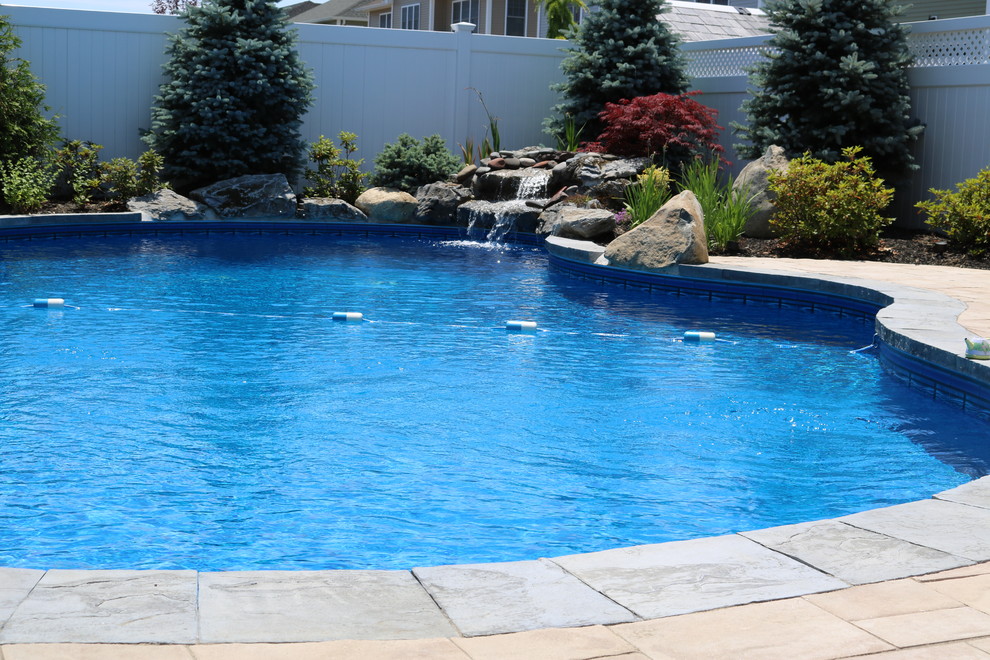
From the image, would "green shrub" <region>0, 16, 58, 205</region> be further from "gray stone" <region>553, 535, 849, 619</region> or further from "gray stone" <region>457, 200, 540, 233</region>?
"gray stone" <region>553, 535, 849, 619</region>

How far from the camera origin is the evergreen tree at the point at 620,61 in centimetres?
1547

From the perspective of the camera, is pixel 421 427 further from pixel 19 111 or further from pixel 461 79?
pixel 461 79

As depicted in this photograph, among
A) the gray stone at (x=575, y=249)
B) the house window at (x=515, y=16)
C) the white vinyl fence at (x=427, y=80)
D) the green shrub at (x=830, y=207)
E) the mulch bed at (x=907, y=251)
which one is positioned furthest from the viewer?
the house window at (x=515, y=16)

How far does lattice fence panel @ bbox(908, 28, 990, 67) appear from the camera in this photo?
1175 cm

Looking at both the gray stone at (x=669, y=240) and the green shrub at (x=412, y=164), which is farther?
the green shrub at (x=412, y=164)

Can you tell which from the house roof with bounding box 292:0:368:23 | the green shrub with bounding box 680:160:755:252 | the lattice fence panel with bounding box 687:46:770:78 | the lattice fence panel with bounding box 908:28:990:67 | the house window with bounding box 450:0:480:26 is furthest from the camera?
the house roof with bounding box 292:0:368:23

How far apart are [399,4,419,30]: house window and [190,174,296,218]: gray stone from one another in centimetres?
1615

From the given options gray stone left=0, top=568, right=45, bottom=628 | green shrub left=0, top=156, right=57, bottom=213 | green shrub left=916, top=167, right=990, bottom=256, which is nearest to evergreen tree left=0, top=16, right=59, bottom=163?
green shrub left=0, top=156, right=57, bottom=213

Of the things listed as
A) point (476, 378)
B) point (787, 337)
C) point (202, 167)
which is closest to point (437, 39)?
point (202, 167)

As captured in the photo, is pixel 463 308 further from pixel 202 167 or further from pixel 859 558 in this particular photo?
pixel 202 167

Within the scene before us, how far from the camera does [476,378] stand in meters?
6.54

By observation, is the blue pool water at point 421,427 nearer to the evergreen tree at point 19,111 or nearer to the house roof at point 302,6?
the evergreen tree at point 19,111

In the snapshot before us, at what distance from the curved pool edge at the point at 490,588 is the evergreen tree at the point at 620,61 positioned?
501 inches

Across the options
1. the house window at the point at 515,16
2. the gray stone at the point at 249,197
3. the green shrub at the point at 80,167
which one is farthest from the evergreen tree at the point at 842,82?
the house window at the point at 515,16
